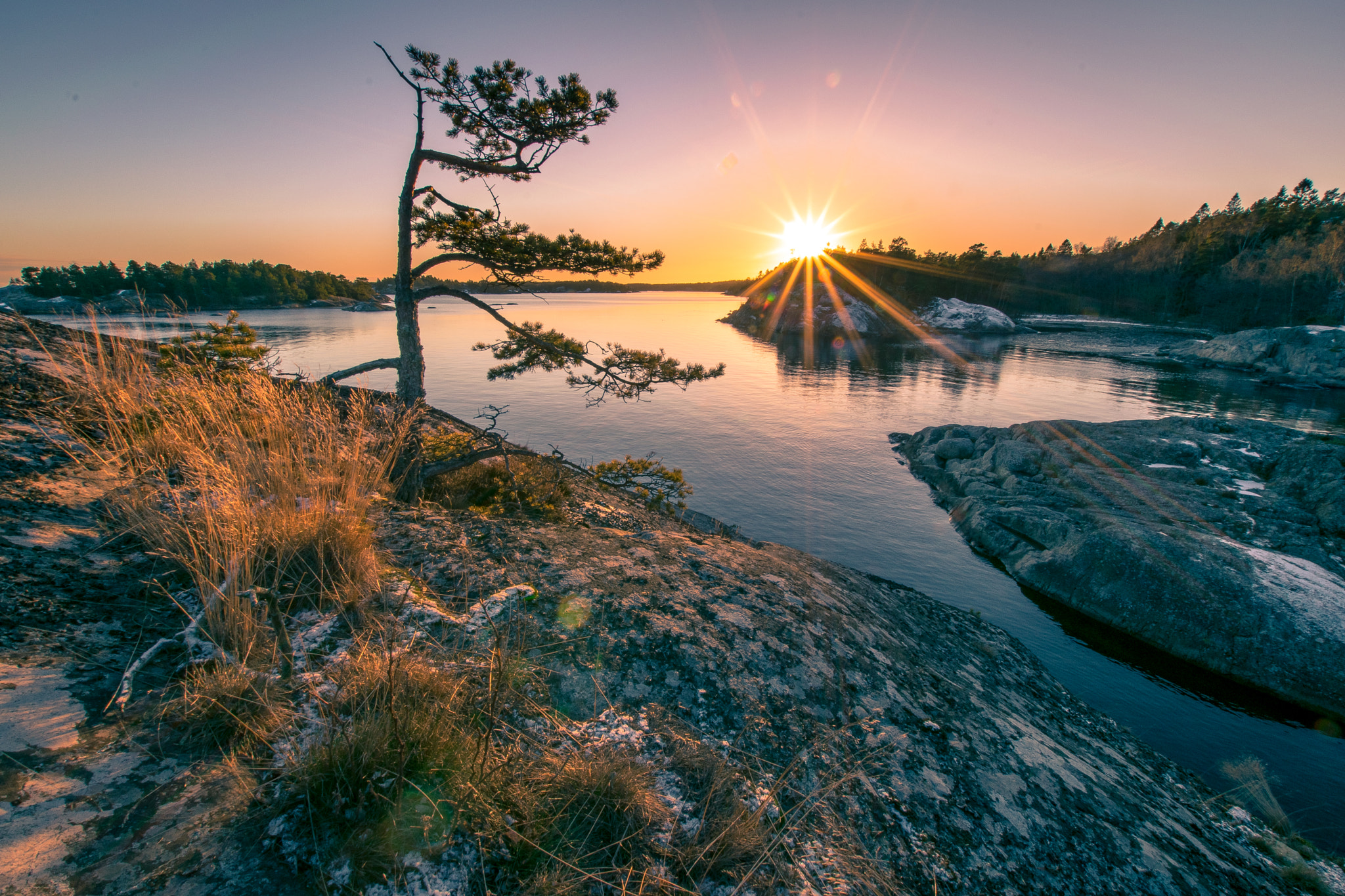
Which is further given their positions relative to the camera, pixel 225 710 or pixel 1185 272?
pixel 1185 272

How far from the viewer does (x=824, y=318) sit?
7175 cm

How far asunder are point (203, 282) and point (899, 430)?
10990 cm

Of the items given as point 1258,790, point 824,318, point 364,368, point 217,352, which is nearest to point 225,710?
point 364,368

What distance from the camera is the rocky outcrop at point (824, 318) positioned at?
68.8 m

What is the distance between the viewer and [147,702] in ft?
6.08

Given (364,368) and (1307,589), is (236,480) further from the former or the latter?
(1307,589)

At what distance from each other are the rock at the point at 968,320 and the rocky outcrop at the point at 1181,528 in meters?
63.1

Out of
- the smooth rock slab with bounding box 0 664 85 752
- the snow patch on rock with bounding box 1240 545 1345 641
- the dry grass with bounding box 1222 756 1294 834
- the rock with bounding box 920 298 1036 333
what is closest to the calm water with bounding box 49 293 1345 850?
the dry grass with bounding box 1222 756 1294 834

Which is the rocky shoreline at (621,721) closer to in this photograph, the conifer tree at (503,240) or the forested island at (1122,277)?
the conifer tree at (503,240)

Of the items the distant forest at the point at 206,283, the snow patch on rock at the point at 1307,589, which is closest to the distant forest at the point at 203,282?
the distant forest at the point at 206,283

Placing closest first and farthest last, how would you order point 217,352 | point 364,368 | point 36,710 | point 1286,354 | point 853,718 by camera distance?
1. point 36,710
2. point 853,718
3. point 217,352
4. point 364,368
5. point 1286,354

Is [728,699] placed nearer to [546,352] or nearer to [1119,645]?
[546,352]

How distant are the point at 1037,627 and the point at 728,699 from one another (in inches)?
398

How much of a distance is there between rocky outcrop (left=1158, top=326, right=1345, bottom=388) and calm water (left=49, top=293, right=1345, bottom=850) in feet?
16.3
